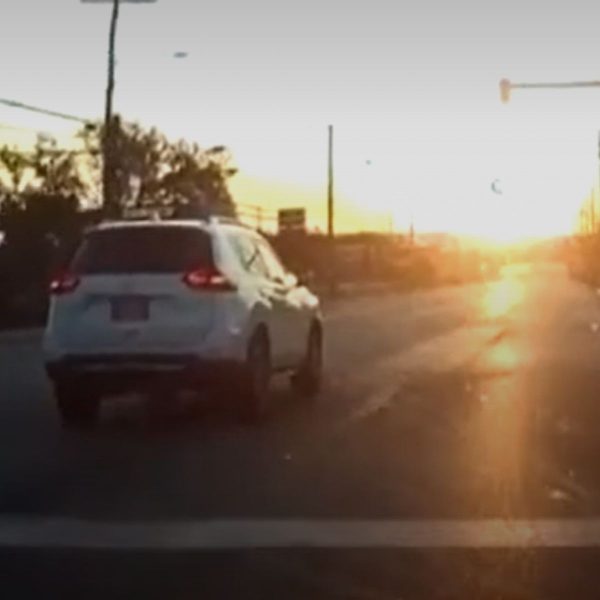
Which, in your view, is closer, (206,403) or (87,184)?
(206,403)

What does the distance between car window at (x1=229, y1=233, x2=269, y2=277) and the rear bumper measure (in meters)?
1.37

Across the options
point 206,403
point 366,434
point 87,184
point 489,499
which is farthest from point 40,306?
point 489,499

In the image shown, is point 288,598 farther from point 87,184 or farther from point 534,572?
point 87,184

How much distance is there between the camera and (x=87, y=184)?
71.9m

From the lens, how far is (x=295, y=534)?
41.0ft

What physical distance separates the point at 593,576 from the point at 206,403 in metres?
11.4

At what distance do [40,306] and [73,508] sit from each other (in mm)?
39179

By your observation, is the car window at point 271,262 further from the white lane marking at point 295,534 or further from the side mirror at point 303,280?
the white lane marking at point 295,534

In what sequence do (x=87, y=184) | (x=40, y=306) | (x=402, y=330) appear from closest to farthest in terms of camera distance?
1. (x=402, y=330)
2. (x=40, y=306)
3. (x=87, y=184)

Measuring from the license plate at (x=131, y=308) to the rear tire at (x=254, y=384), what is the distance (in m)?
1.03

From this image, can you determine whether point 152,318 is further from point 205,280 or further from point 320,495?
point 320,495

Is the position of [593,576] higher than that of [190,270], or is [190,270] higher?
[190,270]

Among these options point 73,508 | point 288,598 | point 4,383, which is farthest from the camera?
point 4,383

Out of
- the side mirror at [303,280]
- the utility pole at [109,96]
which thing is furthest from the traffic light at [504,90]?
the side mirror at [303,280]
